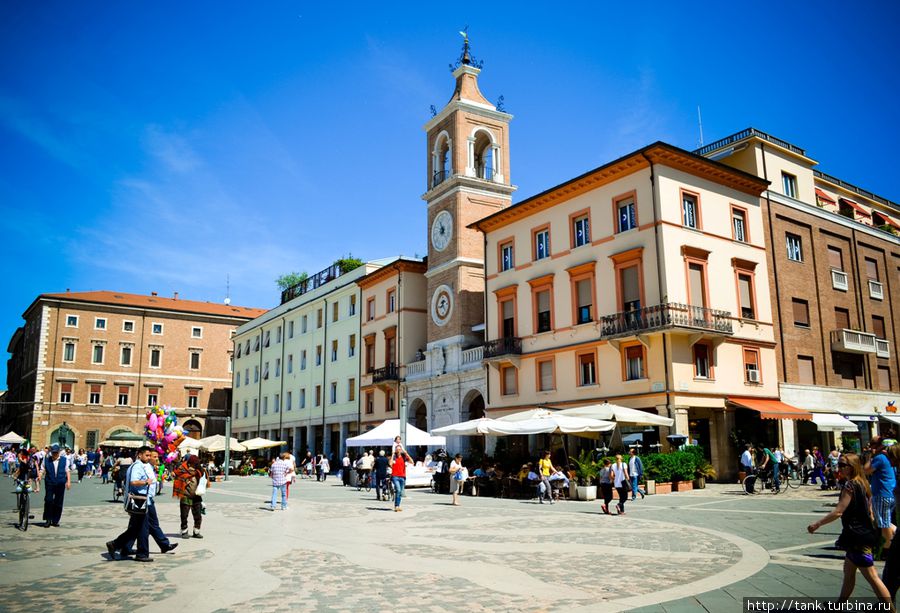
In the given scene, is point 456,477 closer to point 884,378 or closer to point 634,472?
point 634,472

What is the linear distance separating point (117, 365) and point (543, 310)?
54.5m

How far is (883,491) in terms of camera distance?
7.78m

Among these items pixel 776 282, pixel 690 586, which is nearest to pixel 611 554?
pixel 690 586

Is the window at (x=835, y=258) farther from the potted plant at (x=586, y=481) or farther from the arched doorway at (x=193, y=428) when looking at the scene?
the arched doorway at (x=193, y=428)

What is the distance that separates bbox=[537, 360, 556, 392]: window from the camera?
3195 cm

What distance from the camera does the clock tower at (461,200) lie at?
3872 centimetres

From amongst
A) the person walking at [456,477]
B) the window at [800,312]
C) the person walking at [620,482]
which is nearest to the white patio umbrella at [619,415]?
the person walking at [456,477]

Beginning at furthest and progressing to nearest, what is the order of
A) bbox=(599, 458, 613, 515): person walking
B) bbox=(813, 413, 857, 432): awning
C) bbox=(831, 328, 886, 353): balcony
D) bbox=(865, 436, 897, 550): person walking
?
bbox=(831, 328, 886, 353): balcony, bbox=(813, 413, 857, 432): awning, bbox=(599, 458, 613, 515): person walking, bbox=(865, 436, 897, 550): person walking

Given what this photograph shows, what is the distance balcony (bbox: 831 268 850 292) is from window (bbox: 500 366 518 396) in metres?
16.8

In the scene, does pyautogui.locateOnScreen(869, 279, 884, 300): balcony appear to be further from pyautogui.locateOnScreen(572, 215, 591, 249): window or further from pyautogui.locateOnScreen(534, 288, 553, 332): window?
pyautogui.locateOnScreen(534, 288, 553, 332): window

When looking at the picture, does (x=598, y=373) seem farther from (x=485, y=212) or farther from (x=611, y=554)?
(x=611, y=554)

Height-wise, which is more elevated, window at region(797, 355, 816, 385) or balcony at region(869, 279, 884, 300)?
balcony at region(869, 279, 884, 300)

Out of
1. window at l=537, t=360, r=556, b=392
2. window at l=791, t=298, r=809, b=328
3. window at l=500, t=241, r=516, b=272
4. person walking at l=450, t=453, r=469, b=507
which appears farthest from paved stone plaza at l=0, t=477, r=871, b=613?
window at l=500, t=241, r=516, b=272

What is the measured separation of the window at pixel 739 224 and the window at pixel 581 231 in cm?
626
